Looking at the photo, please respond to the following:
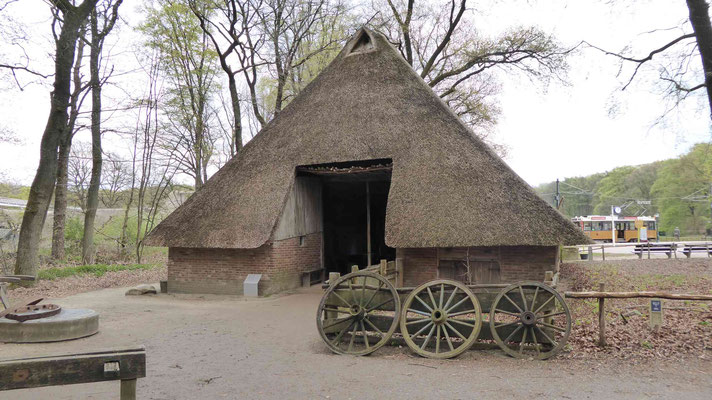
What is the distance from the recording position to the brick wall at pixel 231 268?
1302cm

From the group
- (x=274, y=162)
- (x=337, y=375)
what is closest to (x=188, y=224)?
(x=274, y=162)

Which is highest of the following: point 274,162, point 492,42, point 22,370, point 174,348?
point 492,42

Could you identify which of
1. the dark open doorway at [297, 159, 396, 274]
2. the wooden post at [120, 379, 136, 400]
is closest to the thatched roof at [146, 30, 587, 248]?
the dark open doorway at [297, 159, 396, 274]

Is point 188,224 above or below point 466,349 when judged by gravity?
above

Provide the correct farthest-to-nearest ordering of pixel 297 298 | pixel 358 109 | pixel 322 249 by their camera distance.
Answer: pixel 322 249 → pixel 358 109 → pixel 297 298

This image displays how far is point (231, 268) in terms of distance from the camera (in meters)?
Answer: 13.3

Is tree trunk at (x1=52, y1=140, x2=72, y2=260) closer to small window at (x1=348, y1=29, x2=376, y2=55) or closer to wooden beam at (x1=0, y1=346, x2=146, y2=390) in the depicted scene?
small window at (x1=348, y1=29, x2=376, y2=55)

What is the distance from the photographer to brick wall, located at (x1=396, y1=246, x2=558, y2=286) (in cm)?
1115

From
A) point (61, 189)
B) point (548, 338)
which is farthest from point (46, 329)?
point (61, 189)

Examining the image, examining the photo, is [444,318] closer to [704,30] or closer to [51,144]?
[704,30]

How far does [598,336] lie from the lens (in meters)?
7.16

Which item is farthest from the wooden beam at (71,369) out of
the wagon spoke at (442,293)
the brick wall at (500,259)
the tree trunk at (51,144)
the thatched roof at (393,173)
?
the tree trunk at (51,144)

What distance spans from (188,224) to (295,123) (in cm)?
467

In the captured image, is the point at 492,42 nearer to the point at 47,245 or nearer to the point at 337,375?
the point at 337,375
